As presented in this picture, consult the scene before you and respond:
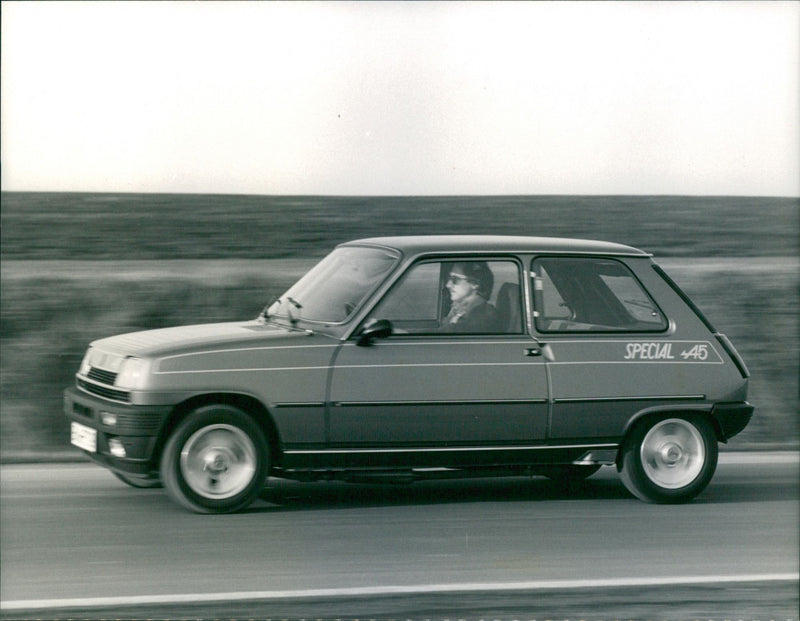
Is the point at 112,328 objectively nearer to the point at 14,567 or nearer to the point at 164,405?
the point at 164,405

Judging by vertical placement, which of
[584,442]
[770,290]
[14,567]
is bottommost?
[14,567]

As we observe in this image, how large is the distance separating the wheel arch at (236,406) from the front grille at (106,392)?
0.29m

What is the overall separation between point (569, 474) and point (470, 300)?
1.81m

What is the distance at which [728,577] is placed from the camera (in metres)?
6.09

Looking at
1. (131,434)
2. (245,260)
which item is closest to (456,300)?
(131,434)

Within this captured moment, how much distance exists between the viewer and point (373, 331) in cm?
732

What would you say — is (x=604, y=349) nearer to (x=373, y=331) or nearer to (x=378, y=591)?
(x=373, y=331)

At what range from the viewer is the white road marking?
5.41 m

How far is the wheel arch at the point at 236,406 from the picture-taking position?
23.4 ft

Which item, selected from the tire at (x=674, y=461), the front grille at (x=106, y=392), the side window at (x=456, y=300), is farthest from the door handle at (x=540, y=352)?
the front grille at (x=106, y=392)

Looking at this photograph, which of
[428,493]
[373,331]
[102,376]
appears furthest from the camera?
[428,493]

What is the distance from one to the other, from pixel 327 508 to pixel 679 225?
13.0 m

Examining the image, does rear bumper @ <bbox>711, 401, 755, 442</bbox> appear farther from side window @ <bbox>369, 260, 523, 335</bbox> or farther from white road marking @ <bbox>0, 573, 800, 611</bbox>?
white road marking @ <bbox>0, 573, 800, 611</bbox>

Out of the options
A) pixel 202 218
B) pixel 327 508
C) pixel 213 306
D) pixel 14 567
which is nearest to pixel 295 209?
pixel 202 218
